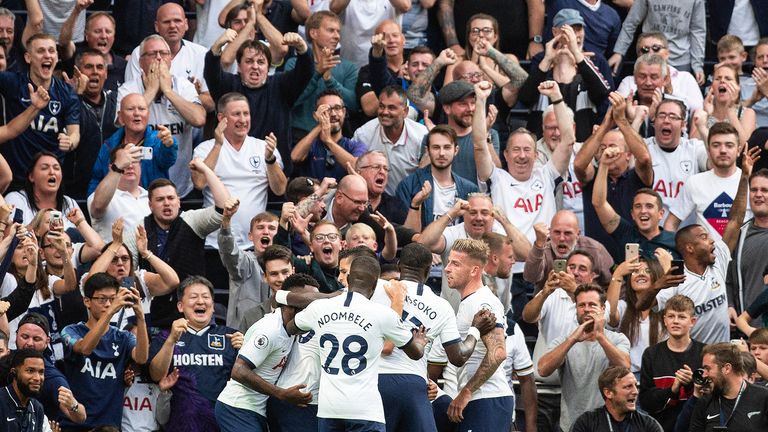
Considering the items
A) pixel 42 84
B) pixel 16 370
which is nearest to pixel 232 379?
pixel 16 370

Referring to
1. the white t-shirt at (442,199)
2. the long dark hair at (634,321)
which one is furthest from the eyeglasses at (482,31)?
the long dark hair at (634,321)

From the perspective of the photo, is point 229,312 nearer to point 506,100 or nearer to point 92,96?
point 92,96

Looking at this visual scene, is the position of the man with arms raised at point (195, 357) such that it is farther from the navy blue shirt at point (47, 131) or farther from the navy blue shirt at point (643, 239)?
the navy blue shirt at point (643, 239)

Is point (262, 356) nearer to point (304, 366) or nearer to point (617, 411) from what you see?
point (304, 366)

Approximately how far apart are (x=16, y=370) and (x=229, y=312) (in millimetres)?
2416

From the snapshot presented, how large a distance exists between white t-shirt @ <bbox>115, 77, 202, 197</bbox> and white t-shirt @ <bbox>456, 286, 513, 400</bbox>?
4774 millimetres

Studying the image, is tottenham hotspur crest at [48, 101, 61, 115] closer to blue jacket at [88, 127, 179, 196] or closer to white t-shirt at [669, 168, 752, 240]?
blue jacket at [88, 127, 179, 196]

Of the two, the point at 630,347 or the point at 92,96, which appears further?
the point at 92,96

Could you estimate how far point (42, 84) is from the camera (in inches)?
666

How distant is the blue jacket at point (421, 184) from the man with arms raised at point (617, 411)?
2.82 m

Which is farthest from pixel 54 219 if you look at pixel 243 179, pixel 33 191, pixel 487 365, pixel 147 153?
pixel 487 365

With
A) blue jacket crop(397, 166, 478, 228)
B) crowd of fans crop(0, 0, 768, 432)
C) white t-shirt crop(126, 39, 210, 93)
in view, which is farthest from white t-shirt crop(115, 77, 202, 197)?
blue jacket crop(397, 166, 478, 228)

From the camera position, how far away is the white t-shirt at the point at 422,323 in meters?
12.9

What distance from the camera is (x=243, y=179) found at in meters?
16.7
